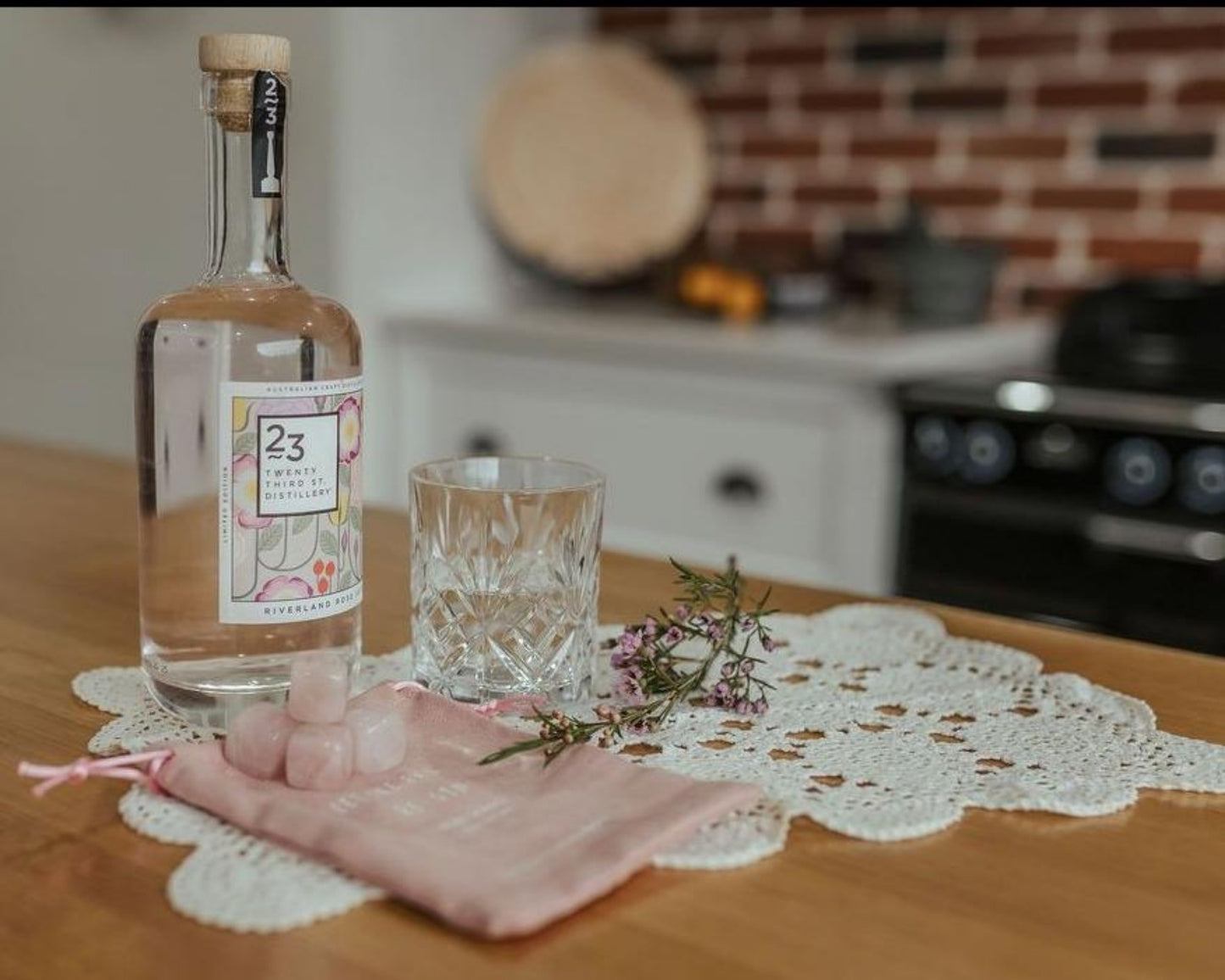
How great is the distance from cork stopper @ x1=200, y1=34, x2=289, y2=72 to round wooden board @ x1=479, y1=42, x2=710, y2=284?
2121mm

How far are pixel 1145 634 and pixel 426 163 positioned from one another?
1468 millimetres

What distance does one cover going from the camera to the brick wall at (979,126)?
2.49 metres

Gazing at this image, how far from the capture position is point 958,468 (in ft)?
6.85

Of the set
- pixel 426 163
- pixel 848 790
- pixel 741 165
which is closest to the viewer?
pixel 848 790

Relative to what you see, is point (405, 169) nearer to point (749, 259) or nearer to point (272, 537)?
point (749, 259)

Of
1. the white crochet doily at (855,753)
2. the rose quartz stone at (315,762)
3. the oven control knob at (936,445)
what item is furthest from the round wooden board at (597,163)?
the rose quartz stone at (315,762)

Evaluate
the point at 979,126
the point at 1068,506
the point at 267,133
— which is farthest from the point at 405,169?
the point at 267,133

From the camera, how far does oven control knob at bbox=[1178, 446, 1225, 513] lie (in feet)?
6.16

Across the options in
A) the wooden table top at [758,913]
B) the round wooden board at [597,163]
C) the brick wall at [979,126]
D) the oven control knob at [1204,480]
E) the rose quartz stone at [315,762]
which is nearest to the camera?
the wooden table top at [758,913]

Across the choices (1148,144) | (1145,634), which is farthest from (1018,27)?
(1145,634)

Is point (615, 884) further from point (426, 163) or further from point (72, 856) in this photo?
point (426, 163)

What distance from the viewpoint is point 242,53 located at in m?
0.74

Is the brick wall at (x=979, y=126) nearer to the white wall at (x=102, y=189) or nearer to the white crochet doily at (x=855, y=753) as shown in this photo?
the white wall at (x=102, y=189)

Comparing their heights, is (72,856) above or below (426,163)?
below
